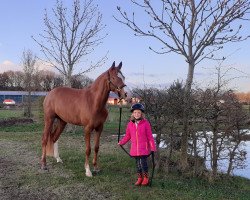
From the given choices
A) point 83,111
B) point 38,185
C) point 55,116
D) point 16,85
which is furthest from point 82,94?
point 16,85

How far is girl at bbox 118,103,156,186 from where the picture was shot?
6.73 m

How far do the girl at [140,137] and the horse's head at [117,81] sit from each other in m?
0.47

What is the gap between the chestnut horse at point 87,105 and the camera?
24.0 ft

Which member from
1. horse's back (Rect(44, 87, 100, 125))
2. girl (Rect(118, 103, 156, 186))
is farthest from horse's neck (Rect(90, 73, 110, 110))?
girl (Rect(118, 103, 156, 186))

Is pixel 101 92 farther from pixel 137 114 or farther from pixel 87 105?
pixel 137 114

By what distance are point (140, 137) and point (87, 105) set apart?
1.61 metres

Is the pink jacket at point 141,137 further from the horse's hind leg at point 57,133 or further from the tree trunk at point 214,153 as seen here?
the horse's hind leg at point 57,133

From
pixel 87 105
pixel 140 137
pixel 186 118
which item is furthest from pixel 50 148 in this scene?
pixel 186 118

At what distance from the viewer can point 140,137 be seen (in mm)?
6742

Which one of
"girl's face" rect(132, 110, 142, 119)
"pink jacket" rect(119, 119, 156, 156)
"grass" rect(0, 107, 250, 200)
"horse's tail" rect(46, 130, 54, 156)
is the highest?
"girl's face" rect(132, 110, 142, 119)

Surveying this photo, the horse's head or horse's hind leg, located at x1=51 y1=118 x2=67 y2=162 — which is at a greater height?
the horse's head

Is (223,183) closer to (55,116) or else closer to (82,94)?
(82,94)

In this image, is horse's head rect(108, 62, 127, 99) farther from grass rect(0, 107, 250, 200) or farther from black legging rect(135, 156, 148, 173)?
grass rect(0, 107, 250, 200)

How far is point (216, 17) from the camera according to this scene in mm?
8406
